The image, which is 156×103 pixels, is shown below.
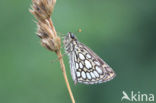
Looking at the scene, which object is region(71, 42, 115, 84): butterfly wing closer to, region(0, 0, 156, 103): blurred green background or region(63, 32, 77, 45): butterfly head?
region(63, 32, 77, 45): butterfly head

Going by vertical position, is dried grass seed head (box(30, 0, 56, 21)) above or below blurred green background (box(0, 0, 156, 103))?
above

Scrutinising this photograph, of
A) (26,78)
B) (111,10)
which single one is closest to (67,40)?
(26,78)

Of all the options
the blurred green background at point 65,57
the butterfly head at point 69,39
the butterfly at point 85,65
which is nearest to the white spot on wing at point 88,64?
the butterfly at point 85,65

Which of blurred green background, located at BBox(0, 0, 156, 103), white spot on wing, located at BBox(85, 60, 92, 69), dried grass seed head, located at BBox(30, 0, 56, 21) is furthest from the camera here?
blurred green background, located at BBox(0, 0, 156, 103)

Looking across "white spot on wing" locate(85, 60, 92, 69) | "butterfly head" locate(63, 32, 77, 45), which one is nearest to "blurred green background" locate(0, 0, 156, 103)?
"butterfly head" locate(63, 32, 77, 45)

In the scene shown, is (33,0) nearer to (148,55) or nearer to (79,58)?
(79,58)

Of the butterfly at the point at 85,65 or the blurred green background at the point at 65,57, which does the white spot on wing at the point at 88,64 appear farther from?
the blurred green background at the point at 65,57
